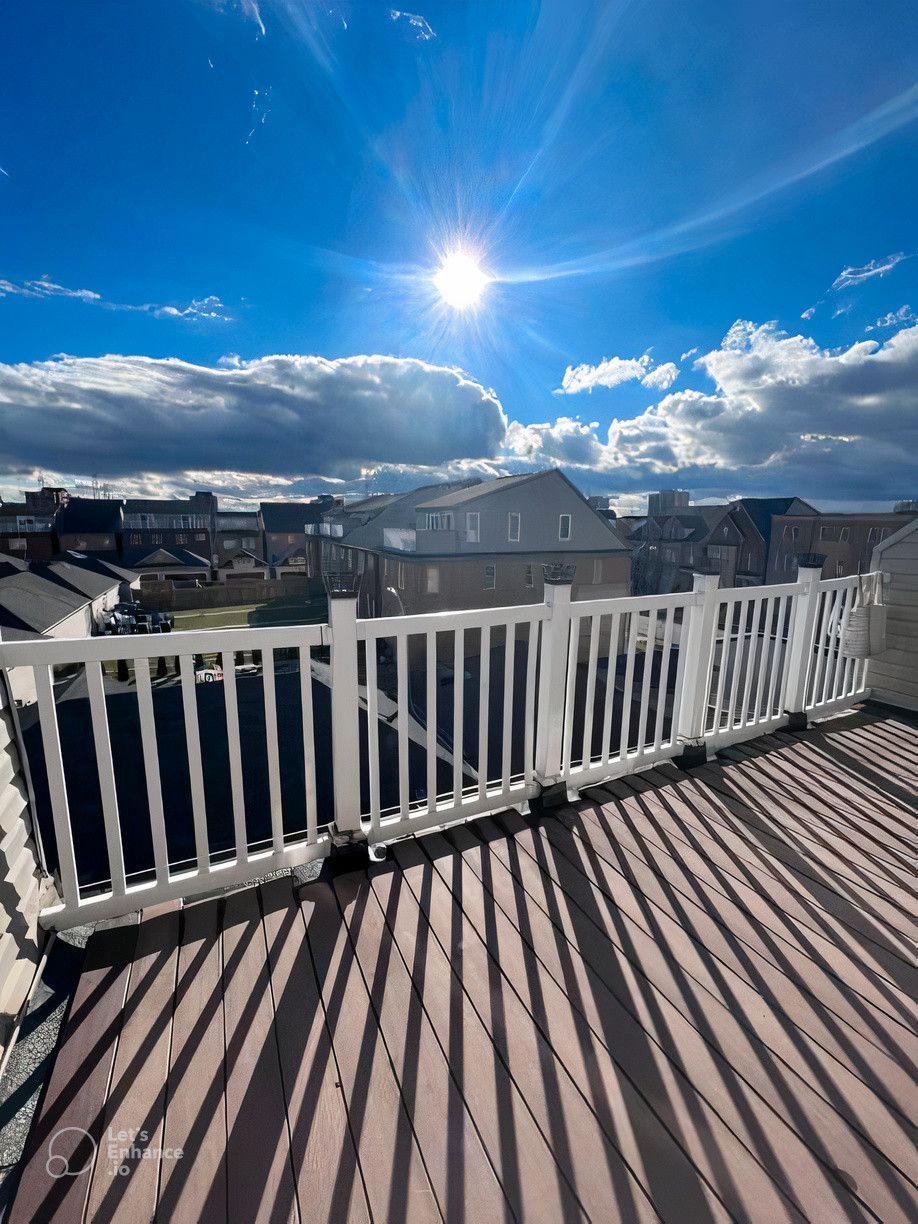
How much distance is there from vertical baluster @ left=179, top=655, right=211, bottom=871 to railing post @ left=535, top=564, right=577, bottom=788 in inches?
55.2

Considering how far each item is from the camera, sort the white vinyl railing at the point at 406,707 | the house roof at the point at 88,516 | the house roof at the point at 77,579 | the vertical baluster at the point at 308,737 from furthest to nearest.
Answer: the house roof at the point at 88,516 → the house roof at the point at 77,579 → the vertical baluster at the point at 308,737 → the white vinyl railing at the point at 406,707

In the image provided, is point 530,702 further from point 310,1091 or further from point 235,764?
point 310,1091

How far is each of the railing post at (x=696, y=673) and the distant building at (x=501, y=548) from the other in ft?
48.0

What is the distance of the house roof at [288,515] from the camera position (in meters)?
41.4

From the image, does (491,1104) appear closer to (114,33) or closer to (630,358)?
(114,33)

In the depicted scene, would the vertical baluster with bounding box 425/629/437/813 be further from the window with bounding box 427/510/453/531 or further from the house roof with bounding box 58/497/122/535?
the house roof with bounding box 58/497/122/535

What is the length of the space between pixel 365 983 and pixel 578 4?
8.18m

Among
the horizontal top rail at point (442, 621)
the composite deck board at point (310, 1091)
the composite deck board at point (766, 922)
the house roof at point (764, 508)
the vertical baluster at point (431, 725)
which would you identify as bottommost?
the composite deck board at point (766, 922)

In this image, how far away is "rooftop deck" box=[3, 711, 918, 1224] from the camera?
930mm

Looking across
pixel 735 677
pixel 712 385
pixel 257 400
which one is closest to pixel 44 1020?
pixel 735 677

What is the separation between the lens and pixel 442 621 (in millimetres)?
2014

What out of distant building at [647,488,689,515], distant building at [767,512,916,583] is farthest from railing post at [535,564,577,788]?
distant building at [647,488,689,515]

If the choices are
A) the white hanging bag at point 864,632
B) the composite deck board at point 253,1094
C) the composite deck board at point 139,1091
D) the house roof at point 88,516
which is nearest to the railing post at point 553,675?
the composite deck board at point 253,1094

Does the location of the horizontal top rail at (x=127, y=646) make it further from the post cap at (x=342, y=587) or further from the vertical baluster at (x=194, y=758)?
the post cap at (x=342, y=587)
